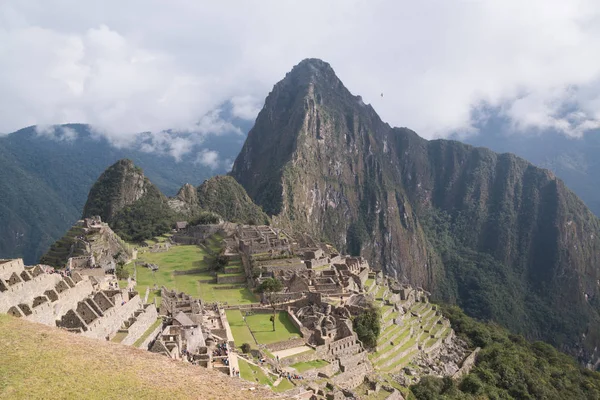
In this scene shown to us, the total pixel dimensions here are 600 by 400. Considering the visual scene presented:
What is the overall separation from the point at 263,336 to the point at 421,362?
17.3 metres

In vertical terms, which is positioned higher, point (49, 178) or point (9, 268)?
point (49, 178)

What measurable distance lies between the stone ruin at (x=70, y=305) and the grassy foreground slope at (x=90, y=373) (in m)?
4.54

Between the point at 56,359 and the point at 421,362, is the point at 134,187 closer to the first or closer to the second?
A: the point at 421,362

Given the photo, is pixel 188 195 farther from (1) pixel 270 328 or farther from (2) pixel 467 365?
(1) pixel 270 328

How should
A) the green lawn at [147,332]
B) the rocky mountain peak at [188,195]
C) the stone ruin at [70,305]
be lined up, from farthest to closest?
the rocky mountain peak at [188,195]
the green lawn at [147,332]
the stone ruin at [70,305]

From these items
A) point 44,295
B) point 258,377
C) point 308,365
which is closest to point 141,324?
point 44,295

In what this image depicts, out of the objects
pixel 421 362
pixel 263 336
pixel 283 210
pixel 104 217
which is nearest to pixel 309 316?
pixel 263 336

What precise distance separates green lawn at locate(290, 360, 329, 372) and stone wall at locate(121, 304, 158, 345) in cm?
928

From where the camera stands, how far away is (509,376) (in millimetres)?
47656

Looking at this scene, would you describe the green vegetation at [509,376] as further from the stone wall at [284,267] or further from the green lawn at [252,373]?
the stone wall at [284,267]

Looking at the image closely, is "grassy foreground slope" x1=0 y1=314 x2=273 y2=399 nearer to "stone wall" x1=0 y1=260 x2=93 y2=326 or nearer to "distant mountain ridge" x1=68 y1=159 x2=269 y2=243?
"stone wall" x1=0 y1=260 x2=93 y2=326

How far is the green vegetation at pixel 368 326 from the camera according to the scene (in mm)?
37938

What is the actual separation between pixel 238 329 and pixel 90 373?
1987cm

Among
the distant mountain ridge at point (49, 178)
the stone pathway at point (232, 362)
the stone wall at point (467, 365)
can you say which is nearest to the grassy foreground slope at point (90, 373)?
the stone pathway at point (232, 362)
